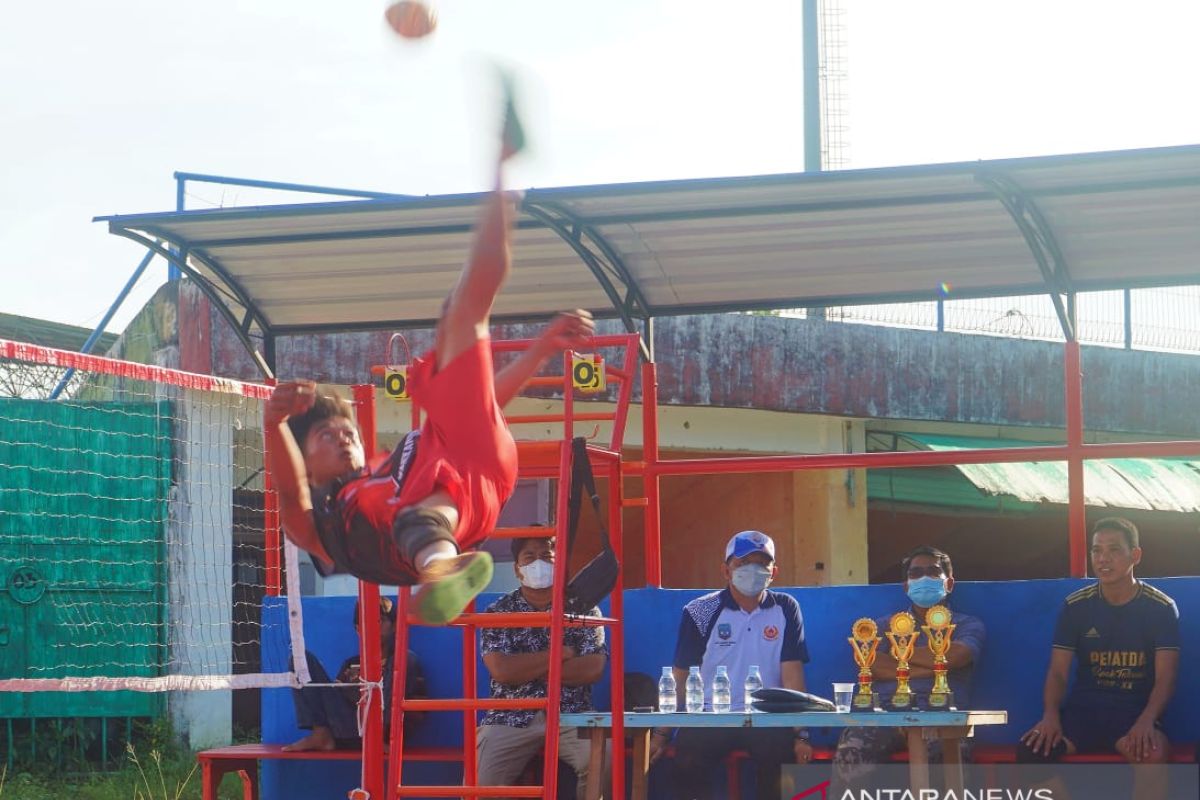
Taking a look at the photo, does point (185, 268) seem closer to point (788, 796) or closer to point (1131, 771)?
point (788, 796)

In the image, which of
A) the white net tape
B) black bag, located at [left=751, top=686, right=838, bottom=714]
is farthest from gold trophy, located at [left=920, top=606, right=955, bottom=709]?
the white net tape

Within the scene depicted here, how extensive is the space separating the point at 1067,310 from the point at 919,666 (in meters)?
2.20

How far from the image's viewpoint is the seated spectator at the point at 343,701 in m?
9.19

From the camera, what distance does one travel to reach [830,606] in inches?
358

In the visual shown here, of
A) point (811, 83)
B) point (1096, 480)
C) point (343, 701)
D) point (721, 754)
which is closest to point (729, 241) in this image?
point (721, 754)

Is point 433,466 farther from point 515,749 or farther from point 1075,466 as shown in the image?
point 1075,466

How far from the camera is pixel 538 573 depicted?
880 centimetres

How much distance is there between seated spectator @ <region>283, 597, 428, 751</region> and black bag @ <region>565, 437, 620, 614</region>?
180 centimetres

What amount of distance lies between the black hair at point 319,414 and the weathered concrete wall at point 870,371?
8667 mm

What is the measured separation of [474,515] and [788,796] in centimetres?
317

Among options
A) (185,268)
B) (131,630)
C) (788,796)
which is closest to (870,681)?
(788,796)

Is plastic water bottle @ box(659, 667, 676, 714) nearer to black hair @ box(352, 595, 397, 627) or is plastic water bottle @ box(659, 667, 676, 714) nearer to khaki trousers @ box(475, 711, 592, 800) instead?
khaki trousers @ box(475, 711, 592, 800)

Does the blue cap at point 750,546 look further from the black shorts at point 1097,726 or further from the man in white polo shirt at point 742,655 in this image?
the black shorts at point 1097,726

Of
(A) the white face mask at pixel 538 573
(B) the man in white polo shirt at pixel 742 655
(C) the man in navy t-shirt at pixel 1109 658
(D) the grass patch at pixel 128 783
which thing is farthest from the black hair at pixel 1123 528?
(D) the grass patch at pixel 128 783
